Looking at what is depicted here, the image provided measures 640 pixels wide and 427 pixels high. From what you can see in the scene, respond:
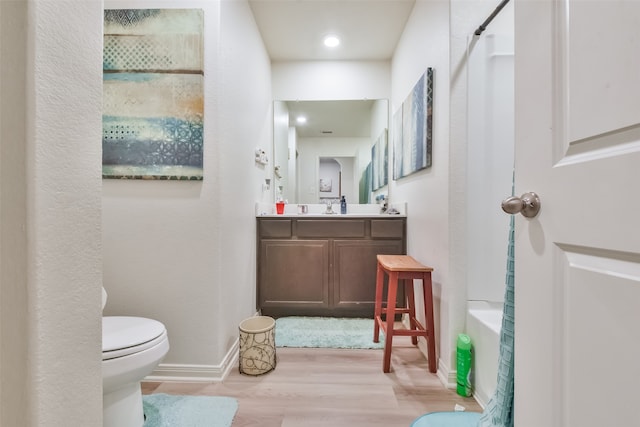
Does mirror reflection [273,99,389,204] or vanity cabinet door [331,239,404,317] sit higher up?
mirror reflection [273,99,389,204]

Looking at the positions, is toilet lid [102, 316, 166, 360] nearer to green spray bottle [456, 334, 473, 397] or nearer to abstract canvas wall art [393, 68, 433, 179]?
green spray bottle [456, 334, 473, 397]

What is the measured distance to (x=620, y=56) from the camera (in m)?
0.43

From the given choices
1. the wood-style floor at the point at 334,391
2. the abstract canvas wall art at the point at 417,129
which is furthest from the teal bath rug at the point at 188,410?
the abstract canvas wall art at the point at 417,129

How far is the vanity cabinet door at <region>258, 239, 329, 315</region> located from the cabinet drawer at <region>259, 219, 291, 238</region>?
0.17 ft

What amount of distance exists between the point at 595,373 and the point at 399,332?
4.03 feet

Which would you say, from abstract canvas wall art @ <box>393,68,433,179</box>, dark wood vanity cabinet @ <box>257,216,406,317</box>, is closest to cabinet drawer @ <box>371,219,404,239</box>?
dark wood vanity cabinet @ <box>257,216,406,317</box>

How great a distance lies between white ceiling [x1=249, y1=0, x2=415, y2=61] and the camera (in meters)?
2.11

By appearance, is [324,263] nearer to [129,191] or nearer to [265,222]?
[265,222]

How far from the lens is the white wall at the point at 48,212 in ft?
1.46

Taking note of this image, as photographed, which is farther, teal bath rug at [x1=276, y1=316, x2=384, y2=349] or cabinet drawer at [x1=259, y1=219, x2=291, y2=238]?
cabinet drawer at [x1=259, y1=219, x2=291, y2=238]

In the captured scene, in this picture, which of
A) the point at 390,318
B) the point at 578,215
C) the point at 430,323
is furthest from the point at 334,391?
the point at 578,215

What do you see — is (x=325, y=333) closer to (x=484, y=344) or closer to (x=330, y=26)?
(x=484, y=344)

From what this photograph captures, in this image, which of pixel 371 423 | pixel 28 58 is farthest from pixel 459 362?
pixel 28 58

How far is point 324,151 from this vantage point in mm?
3033
